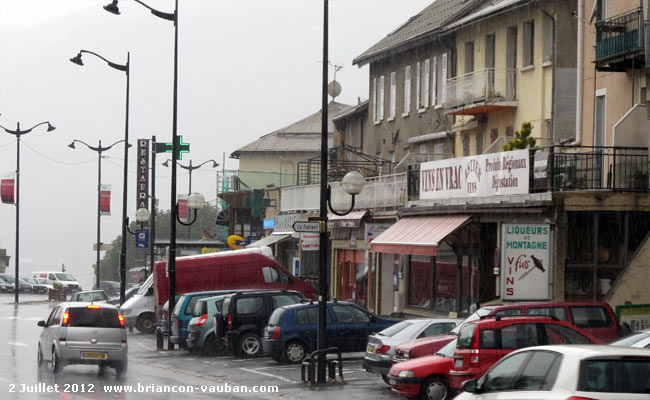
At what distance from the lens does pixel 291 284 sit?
42219 mm

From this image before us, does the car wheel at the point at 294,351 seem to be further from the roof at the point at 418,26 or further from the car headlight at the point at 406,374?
the roof at the point at 418,26

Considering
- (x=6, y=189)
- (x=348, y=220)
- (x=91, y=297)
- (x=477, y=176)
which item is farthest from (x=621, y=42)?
(x=6, y=189)

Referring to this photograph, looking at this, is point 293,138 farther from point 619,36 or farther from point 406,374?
point 406,374

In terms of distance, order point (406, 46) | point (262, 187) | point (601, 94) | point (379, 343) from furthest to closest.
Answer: point (262, 187) → point (406, 46) → point (601, 94) → point (379, 343)

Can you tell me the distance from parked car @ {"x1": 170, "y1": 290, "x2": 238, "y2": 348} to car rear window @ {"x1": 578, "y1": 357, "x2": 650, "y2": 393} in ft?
74.9

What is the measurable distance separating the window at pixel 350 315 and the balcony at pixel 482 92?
1187 cm

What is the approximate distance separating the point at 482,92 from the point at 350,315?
13.0m

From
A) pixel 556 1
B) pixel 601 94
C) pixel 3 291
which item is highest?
pixel 556 1

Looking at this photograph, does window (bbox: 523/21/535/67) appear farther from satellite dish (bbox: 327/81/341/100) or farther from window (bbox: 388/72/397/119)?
satellite dish (bbox: 327/81/341/100)

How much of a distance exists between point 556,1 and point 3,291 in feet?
208

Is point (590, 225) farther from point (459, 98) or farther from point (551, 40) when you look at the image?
point (459, 98)

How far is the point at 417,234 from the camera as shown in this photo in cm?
3425

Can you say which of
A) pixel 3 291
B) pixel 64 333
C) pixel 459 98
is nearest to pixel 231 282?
pixel 459 98

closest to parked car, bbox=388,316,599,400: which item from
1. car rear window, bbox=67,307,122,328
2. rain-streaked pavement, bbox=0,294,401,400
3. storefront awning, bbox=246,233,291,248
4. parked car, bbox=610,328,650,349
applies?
parked car, bbox=610,328,650,349
